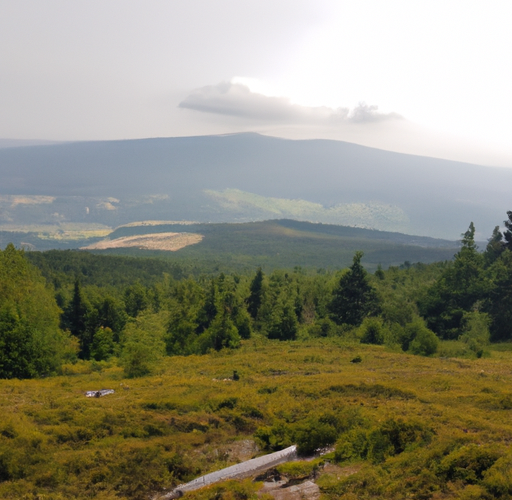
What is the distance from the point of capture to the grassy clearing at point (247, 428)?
1548 centimetres

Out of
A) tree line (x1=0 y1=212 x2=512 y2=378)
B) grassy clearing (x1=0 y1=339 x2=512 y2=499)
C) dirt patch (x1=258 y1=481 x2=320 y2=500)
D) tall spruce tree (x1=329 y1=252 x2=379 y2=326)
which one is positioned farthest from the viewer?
tall spruce tree (x1=329 y1=252 x2=379 y2=326)

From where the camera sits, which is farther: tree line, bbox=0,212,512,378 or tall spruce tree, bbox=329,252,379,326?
tall spruce tree, bbox=329,252,379,326

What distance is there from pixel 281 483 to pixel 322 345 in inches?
1495

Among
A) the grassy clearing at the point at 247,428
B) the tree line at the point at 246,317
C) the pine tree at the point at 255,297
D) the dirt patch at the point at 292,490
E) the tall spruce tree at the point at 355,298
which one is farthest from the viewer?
the pine tree at the point at 255,297

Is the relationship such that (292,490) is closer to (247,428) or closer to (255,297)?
(247,428)

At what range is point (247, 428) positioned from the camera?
74.2ft

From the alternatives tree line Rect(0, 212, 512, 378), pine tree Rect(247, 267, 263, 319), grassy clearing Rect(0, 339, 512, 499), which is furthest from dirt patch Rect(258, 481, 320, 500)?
pine tree Rect(247, 267, 263, 319)

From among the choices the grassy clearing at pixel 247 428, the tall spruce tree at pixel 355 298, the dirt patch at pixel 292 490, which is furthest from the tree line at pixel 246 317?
the dirt patch at pixel 292 490

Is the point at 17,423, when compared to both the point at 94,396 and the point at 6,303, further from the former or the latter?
the point at 6,303

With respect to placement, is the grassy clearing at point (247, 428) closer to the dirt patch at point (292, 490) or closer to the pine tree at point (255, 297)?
the dirt patch at point (292, 490)

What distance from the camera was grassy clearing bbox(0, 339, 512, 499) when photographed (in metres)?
15.5

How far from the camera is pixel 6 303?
46000 mm

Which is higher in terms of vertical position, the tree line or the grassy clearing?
the grassy clearing

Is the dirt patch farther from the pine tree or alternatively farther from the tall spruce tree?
the pine tree
